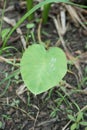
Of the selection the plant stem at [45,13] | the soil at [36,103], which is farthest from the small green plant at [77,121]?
the plant stem at [45,13]

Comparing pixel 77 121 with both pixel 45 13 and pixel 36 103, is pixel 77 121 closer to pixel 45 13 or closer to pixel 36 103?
pixel 36 103

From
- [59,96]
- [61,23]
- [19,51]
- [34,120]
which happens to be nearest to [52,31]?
[61,23]

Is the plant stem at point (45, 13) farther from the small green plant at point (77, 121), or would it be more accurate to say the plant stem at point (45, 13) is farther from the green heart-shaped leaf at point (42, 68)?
the small green plant at point (77, 121)

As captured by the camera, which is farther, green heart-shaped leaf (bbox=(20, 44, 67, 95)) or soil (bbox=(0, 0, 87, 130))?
soil (bbox=(0, 0, 87, 130))

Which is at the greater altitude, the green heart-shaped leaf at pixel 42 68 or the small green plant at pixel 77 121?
the green heart-shaped leaf at pixel 42 68

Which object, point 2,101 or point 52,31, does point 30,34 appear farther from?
point 2,101

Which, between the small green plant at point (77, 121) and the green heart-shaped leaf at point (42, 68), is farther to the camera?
the small green plant at point (77, 121)

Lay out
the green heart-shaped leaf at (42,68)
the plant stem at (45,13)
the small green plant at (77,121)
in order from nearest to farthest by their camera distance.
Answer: the green heart-shaped leaf at (42,68), the small green plant at (77,121), the plant stem at (45,13)

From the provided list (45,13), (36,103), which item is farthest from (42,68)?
(45,13)

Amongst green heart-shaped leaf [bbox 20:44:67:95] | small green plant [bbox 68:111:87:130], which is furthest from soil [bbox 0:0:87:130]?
green heart-shaped leaf [bbox 20:44:67:95]

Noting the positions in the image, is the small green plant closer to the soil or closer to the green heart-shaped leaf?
the soil
